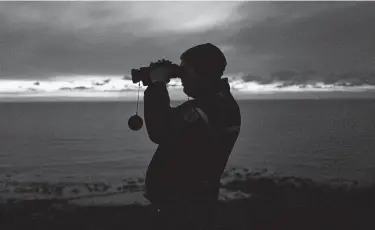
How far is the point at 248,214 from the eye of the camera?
1261 cm

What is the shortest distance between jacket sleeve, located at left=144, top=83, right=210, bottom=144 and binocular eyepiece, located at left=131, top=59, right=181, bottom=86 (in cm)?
17

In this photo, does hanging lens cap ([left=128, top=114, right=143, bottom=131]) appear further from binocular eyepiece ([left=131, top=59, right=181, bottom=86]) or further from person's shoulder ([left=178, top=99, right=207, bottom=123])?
person's shoulder ([left=178, top=99, right=207, bottom=123])

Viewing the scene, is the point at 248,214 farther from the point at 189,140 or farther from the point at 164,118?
the point at 164,118

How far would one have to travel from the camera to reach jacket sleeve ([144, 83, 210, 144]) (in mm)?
2514

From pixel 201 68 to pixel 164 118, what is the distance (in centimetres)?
52

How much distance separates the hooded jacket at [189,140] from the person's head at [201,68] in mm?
89

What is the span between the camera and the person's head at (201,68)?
2689 mm

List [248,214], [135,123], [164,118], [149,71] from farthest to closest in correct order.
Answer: [248,214]
[135,123]
[149,71]
[164,118]

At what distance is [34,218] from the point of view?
1305 centimetres

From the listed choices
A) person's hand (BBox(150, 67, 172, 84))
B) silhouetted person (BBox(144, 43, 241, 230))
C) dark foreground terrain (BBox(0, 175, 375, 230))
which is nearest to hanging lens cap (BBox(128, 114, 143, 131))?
silhouetted person (BBox(144, 43, 241, 230))

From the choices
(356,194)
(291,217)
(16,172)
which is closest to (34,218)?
(291,217)

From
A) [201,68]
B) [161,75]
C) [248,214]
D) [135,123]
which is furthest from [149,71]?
[248,214]

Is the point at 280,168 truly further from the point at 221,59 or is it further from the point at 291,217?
the point at 221,59

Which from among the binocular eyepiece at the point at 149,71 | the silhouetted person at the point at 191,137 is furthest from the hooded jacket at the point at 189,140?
the binocular eyepiece at the point at 149,71
